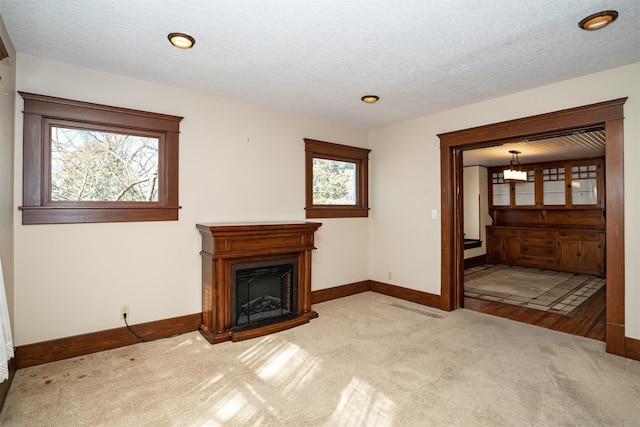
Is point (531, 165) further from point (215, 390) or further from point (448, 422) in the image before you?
point (215, 390)

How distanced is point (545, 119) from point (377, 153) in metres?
2.20

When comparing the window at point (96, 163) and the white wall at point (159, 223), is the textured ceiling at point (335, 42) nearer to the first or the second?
the white wall at point (159, 223)

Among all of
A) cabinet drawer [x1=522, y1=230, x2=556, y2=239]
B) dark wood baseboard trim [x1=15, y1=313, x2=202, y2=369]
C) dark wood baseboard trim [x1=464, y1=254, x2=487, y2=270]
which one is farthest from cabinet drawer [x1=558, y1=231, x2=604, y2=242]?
dark wood baseboard trim [x1=15, y1=313, x2=202, y2=369]

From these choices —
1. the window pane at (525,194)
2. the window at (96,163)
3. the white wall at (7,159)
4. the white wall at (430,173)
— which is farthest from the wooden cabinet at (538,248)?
the white wall at (7,159)

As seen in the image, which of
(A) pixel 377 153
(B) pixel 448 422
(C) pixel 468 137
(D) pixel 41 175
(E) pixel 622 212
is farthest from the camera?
(A) pixel 377 153

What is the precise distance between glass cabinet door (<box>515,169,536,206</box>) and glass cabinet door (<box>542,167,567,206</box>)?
194mm

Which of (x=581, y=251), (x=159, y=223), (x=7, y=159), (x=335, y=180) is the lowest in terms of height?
(x=581, y=251)

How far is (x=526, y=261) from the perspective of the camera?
732 cm

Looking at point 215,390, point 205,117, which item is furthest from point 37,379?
point 205,117

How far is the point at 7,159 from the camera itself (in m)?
2.33

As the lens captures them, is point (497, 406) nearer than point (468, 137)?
Yes

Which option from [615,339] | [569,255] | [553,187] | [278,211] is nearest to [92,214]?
[278,211]

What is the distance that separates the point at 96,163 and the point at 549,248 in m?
8.06

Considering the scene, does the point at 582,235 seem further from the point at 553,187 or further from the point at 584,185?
the point at 553,187
